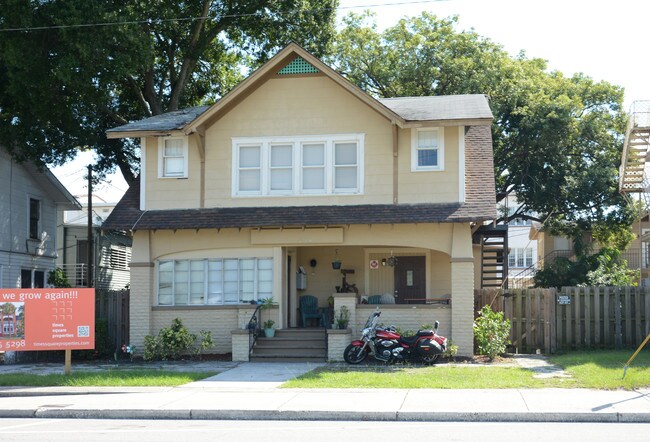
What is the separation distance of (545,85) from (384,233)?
63.0 ft

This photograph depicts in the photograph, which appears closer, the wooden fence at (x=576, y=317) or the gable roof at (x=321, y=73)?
the gable roof at (x=321, y=73)

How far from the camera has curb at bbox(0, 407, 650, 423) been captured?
13.4 m

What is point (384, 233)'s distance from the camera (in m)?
23.1

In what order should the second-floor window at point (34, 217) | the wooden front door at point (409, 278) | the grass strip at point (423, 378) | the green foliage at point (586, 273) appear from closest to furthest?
1. the grass strip at point (423, 378)
2. the wooden front door at point (409, 278)
3. the second-floor window at point (34, 217)
4. the green foliage at point (586, 273)

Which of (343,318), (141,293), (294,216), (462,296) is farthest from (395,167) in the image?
(141,293)

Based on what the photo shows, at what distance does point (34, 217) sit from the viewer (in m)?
34.1

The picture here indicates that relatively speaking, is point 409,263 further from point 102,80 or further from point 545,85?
point 545,85

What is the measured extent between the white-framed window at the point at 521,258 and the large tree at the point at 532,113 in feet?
81.2

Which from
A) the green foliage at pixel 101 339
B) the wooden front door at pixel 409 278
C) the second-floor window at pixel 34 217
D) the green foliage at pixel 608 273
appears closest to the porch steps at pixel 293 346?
the wooden front door at pixel 409 278

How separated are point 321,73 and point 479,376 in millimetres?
9845

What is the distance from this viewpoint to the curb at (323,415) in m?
13.4

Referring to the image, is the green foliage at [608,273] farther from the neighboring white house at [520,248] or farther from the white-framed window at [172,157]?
the neighboring white house at [520,248]

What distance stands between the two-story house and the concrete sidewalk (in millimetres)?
6691

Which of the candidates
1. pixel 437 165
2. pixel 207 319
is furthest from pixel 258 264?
pixel 437 165
